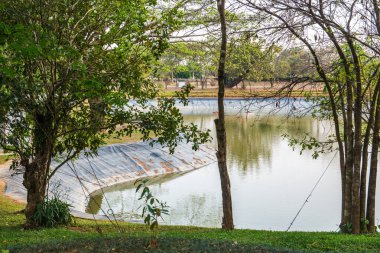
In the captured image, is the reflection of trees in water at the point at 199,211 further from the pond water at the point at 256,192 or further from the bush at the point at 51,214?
the bush at the point at 51,214

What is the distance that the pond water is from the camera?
37.3 ft

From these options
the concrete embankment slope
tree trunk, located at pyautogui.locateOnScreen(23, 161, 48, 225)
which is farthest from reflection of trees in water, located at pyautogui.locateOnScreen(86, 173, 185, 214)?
tree trunk, located at pyautogui.locateOnScreen(23, 161, 48, 225)

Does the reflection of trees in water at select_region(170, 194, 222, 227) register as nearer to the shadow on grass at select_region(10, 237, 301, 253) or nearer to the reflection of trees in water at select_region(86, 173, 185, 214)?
the reflection of trees in water at select_region(86, 173, 185, 214)

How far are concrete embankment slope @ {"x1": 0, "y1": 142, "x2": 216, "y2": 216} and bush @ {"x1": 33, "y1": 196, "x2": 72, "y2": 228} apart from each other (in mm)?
3797

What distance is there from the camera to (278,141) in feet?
77.7

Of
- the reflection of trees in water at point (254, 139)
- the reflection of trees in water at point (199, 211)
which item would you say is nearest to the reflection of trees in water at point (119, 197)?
the reflection of trees in water at point (199, 211)

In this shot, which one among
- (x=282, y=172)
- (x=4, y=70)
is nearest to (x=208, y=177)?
(x=282, y=172)

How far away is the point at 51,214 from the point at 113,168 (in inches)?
332

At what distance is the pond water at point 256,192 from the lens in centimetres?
1138

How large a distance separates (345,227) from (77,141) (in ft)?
14.7

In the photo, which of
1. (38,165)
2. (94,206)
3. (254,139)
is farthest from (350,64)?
(254,139)

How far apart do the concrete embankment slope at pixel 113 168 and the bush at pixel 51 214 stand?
12.5 ft

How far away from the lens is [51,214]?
790cm

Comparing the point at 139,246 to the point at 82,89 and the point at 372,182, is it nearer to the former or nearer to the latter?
the point at 82,89
